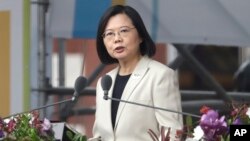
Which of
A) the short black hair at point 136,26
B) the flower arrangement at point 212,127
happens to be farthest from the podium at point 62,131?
the flower arrangement at point 212,127

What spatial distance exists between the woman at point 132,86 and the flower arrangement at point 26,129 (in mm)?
461

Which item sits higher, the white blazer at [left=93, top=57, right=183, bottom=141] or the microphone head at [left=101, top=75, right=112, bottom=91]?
the microphone head at [left=101, top=75, right=112, bottom=91]

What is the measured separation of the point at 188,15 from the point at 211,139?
2.73m

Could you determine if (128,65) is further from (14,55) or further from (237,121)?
(14,55)

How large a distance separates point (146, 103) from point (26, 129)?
0.65m

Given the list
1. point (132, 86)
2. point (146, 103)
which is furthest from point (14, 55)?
point (146, 103)

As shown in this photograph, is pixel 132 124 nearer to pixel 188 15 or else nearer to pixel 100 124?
pixel 100 124

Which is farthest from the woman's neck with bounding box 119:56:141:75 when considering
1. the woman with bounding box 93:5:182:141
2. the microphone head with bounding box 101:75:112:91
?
the microphone head with bounding box 101:75:112:91

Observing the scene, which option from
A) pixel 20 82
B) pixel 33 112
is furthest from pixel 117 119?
pixel 20 82

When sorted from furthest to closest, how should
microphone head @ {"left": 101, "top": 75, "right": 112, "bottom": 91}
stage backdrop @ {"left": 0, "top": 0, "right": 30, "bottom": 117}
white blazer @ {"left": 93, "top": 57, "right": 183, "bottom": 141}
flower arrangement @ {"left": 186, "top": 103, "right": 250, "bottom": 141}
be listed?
1. stage backdrop @ {"left": 0, "top": 0, "right": 30, "bottom": 117}
2. white blazer @ {"left": 93, "top": 57, "right": 183, "bottom": 141}
3. microphone head @ {"left": 101, "top": 75, "right": 112, "bottom": 91}
4. flower arrangement @ {"left": 186, "top": 103, "right": 250, "bottom": 141}

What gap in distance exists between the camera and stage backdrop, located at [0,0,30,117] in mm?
6156

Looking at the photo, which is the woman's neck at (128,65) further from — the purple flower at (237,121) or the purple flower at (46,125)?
the purple flower at (237,121)

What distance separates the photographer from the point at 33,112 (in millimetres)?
4301

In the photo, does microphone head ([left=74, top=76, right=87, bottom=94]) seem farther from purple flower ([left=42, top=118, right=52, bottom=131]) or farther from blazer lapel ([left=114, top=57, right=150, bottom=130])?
blazer lapel ([left=114, top=57, right=150, bottom=130])
